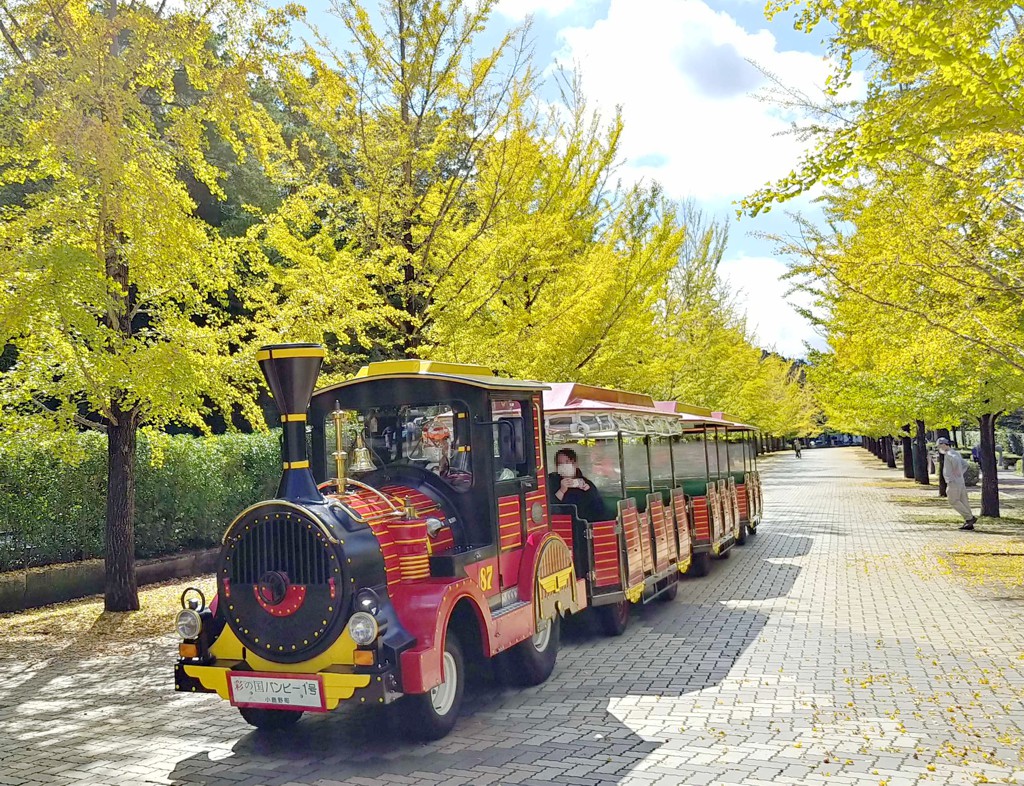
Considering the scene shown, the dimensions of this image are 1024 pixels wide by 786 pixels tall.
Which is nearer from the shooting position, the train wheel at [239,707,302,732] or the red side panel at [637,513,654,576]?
the train wheel at [239,707,302,732]

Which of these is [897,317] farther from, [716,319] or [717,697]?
[716,319]

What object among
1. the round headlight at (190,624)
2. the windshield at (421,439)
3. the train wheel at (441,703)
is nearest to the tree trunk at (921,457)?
the windshield at (421,439)

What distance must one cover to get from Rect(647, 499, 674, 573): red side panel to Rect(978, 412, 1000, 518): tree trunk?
36.0 ft

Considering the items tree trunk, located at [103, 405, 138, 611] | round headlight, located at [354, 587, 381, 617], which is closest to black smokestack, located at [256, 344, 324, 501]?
round headlight, located at [354, 587, 381, 617]

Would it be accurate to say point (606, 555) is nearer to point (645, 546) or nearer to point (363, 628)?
point (645, 546)

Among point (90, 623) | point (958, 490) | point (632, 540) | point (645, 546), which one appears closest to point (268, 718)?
point (632, 540)

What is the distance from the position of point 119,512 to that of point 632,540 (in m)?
6.36

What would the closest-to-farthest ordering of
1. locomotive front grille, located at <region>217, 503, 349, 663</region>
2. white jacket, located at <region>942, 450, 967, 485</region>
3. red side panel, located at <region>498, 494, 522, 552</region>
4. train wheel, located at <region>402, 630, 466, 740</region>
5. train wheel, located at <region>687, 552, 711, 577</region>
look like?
locomotive front grille, located at <region>217, 503, 349, 663</region>, train wheel, located at <region>402, 630, 466, 740</region>, red side panel, located at <region>498, 494, 522, 552</region>, train wheel, located at <region>687, 552, 711, 577</region>, white jacket, located at <region>942, 450, 967, 485</region>

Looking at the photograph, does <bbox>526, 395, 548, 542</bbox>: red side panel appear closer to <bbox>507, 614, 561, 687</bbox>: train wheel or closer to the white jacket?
<bbox>507, 614, 561, 687</bbox>: train wheel

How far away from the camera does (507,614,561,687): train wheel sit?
7.59 m

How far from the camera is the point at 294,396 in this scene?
6199 mm

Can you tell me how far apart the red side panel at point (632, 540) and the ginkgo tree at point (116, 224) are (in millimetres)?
4823

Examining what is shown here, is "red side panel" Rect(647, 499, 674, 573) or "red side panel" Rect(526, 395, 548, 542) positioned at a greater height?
"red side panel" Rect(526, 395, 548, 542)

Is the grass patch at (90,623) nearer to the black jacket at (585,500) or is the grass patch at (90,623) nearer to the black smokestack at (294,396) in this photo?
the black jacket at (585,500)
